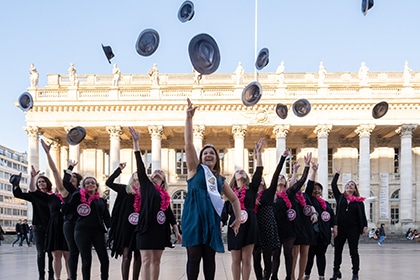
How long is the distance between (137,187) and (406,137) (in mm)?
34534

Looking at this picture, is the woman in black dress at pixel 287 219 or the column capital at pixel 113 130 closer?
the woman in black dress at pixel 287 219

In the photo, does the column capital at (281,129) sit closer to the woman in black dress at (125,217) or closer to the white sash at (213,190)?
the woman in black dress at (125,217)

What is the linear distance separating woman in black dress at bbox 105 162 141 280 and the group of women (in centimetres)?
2

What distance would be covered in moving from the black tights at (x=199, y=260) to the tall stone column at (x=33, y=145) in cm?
3585

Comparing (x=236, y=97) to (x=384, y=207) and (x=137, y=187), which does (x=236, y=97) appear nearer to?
(x=384, y=207)

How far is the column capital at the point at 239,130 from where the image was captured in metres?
39.5

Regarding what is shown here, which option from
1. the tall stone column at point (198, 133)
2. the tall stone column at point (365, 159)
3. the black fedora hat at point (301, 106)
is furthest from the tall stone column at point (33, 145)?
the black fedora hat at point (301, 106)

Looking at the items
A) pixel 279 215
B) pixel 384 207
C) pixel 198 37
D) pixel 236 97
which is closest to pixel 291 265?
pixel 279 215

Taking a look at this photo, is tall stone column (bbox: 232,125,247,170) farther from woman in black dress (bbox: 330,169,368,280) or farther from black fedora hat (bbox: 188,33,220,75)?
black fedora hat (bbox: 188,33,220,75)

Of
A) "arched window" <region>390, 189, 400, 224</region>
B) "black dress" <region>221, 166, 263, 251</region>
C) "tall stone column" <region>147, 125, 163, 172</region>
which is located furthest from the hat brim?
"arched window" <region>390, 189, 400, 224</region>

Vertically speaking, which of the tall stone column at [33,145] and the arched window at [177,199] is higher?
the tall stone column at [33,145]

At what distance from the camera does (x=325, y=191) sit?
3925 cm

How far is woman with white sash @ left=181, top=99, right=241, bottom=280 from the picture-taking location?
5.44 m

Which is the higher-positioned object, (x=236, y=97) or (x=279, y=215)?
(x=236, y=97)
